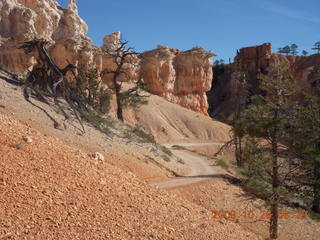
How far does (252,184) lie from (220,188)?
98.5 inches

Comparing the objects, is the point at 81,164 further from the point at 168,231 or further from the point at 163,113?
the point at 163,113

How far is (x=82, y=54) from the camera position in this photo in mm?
34406

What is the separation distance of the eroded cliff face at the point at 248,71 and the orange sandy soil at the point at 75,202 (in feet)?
198

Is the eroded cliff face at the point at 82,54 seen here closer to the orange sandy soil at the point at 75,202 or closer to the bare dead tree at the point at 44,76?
the bare dead tree at the point at 44,76

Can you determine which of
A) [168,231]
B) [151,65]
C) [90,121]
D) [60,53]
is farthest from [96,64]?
[168,231]

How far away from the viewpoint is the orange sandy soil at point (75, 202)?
4.54 meters

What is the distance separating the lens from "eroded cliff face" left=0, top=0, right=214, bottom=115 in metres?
31.4

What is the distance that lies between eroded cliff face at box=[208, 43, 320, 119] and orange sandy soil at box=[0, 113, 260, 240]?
60332 mm

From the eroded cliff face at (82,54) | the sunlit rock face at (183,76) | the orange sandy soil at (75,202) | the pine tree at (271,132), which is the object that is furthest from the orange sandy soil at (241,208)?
the sunlit rock face at (183,76)

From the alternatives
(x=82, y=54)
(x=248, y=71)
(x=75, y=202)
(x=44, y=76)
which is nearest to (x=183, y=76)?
(x=248, y=71)
